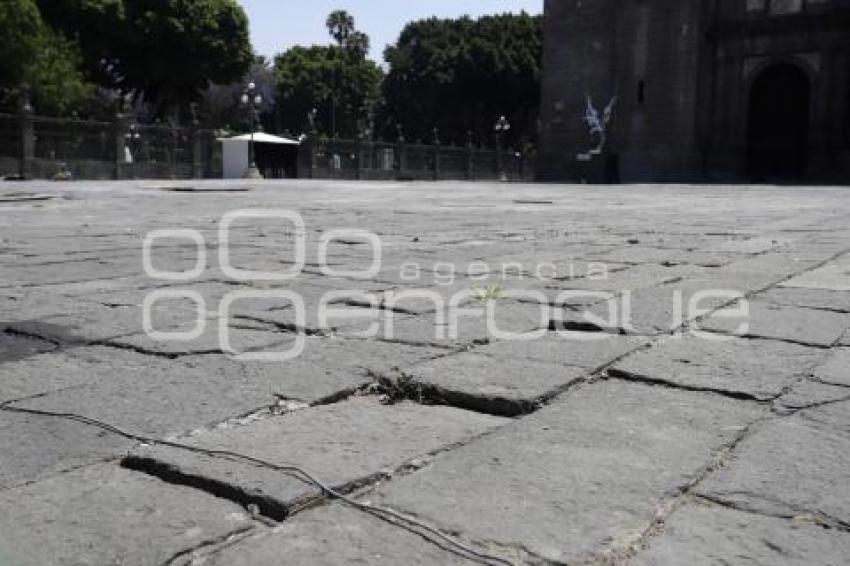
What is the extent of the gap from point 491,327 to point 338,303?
85cm

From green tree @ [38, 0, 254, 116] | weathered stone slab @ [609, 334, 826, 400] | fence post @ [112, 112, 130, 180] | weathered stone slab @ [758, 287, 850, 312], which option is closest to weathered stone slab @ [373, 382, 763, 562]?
weathered stone slab @ [609, 334, 826, 400]

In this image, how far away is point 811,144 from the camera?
30.0m

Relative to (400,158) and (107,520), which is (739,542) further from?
(400,158)

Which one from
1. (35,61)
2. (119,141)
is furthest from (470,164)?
(35,61)

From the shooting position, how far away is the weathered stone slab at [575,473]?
1.59m

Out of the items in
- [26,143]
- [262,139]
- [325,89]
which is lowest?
[26,143]

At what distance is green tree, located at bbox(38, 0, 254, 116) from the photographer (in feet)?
119

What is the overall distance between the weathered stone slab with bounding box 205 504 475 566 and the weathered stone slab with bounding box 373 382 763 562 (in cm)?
9

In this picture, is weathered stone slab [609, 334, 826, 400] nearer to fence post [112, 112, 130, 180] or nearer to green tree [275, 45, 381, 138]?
fence post [112, 112, 130, 180]

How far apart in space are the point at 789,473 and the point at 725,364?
0.98 metres

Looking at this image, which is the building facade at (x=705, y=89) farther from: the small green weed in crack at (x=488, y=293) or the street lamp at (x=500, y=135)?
the small green weed in crack at (x=488, y=293)

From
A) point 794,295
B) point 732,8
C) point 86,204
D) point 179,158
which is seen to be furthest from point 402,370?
point 732,8

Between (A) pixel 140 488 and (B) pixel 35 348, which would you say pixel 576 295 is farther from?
(A) pixel 140 488

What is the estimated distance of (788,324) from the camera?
3516 mm
